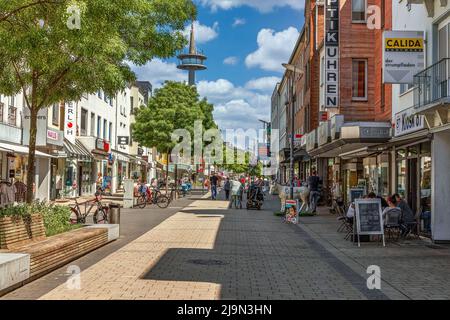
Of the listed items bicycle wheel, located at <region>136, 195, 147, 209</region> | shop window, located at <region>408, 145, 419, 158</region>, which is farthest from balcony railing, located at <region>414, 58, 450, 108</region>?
bicycle wheel, located at <region>136, 195, 147, 209</region>

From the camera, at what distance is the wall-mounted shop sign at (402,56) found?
49.9 ft

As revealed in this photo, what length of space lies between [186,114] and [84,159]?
11.1 meters

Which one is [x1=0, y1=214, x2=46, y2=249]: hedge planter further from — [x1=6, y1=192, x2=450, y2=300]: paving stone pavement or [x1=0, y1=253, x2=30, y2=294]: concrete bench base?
[x1=6, y1=192, x2=450, y2=300]: paving stone pavement

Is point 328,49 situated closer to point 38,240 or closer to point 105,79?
point 105,79

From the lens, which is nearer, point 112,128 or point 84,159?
point 84,159

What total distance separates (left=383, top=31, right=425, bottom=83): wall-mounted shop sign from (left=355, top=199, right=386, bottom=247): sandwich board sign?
336cm

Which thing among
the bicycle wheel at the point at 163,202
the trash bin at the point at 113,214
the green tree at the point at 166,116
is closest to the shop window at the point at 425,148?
the trash bin at the point at 113,214

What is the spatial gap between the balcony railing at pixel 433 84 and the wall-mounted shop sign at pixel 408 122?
1035mm

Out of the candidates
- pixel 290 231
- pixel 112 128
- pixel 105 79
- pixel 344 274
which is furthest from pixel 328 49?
pixel 112 128

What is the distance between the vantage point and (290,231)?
1819cm
